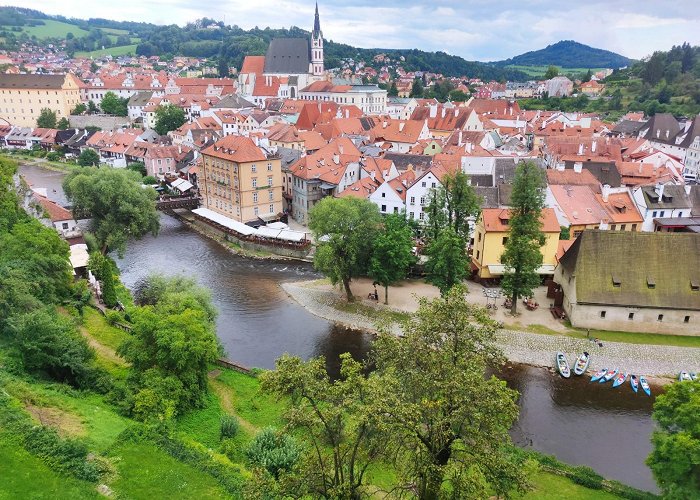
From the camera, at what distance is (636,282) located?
30.9 m

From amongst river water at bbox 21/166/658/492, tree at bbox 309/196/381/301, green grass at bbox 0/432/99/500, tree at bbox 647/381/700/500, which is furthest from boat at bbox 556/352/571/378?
green grass at bbox 0/432/99/500

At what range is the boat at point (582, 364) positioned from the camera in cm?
2762

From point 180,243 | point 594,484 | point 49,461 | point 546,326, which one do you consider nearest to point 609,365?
point 546,326

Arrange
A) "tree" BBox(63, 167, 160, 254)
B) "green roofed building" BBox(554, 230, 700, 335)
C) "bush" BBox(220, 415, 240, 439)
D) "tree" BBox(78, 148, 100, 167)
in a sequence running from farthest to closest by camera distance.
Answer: "tree" BBox(78, 148, 100, 167) < "tree" BBox(63, 167, 160, 254) < "green roofed building" BBox(554, 230, 700, 335) < "bush" BBox(220, 415, 240, 439)

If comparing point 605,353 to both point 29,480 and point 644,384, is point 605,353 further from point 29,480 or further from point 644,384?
point 29,480

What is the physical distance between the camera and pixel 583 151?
62406 millimetres

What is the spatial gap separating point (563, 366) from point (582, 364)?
1041 mm

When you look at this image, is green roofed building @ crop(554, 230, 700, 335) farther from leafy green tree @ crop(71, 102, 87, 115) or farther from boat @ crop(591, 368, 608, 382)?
leafy green tree @ crop(71, 102, 87, 115)

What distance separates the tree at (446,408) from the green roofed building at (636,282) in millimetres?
19660

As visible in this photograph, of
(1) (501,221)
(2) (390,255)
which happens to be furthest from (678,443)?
(1) (501,221)

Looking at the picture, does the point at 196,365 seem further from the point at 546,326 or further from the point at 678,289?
the point at 678,289

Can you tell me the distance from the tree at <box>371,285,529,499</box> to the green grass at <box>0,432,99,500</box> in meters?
9.00

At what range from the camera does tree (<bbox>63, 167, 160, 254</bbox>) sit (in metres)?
41.4

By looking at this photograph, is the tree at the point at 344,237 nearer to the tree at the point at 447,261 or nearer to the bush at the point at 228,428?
the tree at the point at 447,261
